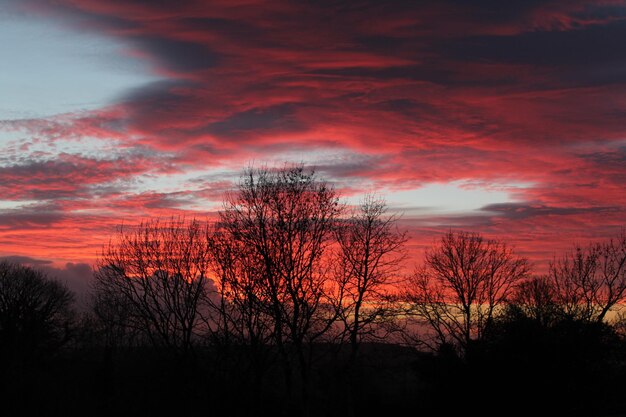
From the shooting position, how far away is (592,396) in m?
39.7

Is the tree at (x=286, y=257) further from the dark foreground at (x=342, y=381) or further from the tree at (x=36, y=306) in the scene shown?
the tree at (x=36, y=306)

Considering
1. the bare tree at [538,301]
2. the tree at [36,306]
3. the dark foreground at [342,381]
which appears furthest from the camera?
the tree at [36,306]

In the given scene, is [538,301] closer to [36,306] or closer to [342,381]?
[342,381]

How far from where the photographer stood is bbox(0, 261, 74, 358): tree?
62969 mm

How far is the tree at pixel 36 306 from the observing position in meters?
63.0

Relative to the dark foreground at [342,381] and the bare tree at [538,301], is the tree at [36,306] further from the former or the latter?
the bare tree at [538,301]

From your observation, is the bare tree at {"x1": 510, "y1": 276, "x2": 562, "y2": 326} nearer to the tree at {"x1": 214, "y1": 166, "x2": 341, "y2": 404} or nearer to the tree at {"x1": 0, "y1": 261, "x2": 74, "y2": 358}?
the tree at {"x1": 214, "y1": 166, "x2": 341, "y2": 404}

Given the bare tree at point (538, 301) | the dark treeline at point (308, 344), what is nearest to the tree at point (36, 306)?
the dark treeline at point (308, 344)

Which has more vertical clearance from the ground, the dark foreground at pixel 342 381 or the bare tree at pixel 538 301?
the bare tree at pixel 538 301

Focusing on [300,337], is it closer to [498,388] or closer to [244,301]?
[244,301]

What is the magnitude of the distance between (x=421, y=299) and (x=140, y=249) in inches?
959

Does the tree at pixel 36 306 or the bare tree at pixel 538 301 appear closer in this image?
the bare tree at pixel 538 301

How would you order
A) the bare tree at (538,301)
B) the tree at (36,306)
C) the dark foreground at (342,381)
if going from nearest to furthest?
the dark foreground at (342,381) < the bare tree at (538,301) < the tree at (36,306)

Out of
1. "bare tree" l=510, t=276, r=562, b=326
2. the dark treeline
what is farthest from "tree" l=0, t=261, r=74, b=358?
"bare tree" l=510, t=276, r=562, b=326
